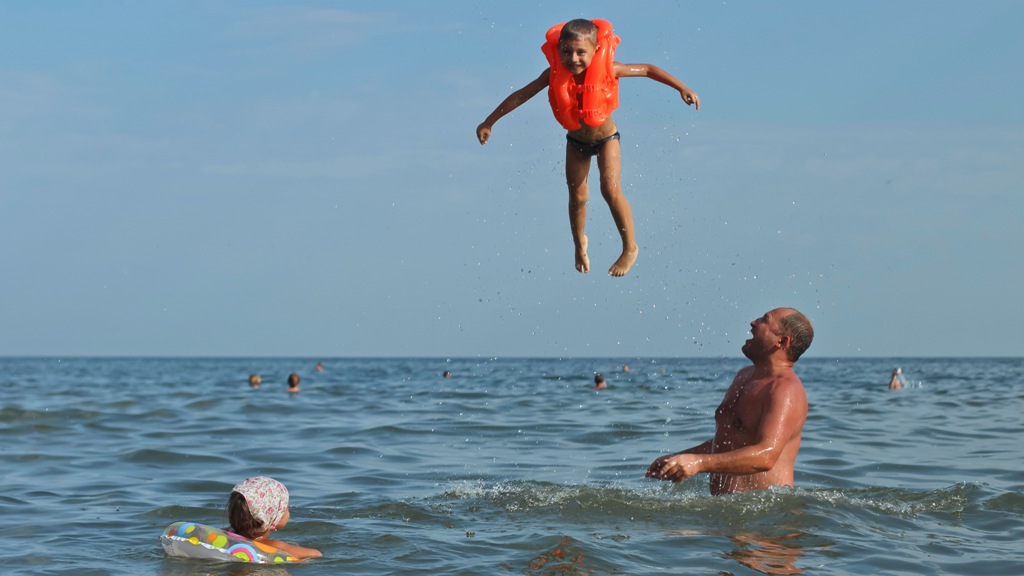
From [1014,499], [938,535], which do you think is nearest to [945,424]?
[1014,499]

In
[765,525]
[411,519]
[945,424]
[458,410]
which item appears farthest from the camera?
[458,410]

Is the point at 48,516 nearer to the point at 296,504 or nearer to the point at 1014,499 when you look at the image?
the point at 296,504

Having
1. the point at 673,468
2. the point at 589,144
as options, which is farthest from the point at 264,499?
the point at 589,144

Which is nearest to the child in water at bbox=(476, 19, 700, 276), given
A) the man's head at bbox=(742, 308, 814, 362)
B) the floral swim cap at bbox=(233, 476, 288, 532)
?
the man's head at bbox=(742, 308, 814, 362)

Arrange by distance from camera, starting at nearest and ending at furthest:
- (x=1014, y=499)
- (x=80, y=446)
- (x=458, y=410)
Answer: (x=1014, y=499)
(x=80, y=446)
(x=458, y=410)

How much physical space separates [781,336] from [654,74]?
7.23ft

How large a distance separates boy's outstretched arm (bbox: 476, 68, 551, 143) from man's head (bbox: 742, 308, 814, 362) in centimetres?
249

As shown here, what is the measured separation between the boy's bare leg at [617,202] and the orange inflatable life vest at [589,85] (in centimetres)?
43

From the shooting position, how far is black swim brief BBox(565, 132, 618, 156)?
8.64 metres

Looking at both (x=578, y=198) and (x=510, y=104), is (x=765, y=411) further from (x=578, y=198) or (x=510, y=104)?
(x=510, y=104)

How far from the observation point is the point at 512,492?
10953 mm

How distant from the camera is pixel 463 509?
10.2 meters

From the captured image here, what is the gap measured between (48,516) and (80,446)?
19.6ft

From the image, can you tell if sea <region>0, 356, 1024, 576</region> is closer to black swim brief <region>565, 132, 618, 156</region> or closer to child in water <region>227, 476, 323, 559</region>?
child in water <region>227, 476, 323, 559</region>
